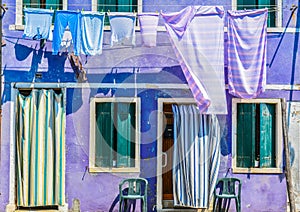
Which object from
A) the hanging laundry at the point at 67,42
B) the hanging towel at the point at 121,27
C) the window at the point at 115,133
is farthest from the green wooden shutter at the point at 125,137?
the hanging laundry at the point at 67,42

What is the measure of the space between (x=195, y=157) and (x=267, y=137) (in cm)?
184

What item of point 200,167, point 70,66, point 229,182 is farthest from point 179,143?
point 70,66

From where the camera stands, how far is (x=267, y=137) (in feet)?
38.1

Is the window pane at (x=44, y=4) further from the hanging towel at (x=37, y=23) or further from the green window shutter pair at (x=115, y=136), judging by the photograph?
the green window shutter pair at (x=115, y=136)

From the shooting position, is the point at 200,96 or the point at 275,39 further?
the point at 275,39

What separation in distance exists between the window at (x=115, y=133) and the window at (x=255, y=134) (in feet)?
7.89

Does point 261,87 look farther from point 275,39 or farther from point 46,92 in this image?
point 46,92

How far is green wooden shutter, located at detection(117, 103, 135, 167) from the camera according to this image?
38.0 feet

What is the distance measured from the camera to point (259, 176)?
1150 centimetres

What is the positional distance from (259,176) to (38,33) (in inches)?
240

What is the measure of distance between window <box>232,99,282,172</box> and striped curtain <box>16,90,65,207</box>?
4.17 m

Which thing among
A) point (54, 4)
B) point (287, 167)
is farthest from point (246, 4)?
point (54, 4)

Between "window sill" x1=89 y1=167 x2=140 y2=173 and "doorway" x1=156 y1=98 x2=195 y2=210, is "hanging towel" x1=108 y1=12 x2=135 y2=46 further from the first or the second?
"window sill" x1=89 y1=167 x2=140 y2=173

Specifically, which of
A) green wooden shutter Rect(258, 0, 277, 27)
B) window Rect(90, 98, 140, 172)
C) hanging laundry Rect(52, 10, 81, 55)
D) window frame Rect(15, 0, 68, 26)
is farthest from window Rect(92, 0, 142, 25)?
green wooden shutter Rect(258, 0, 277, 27)
